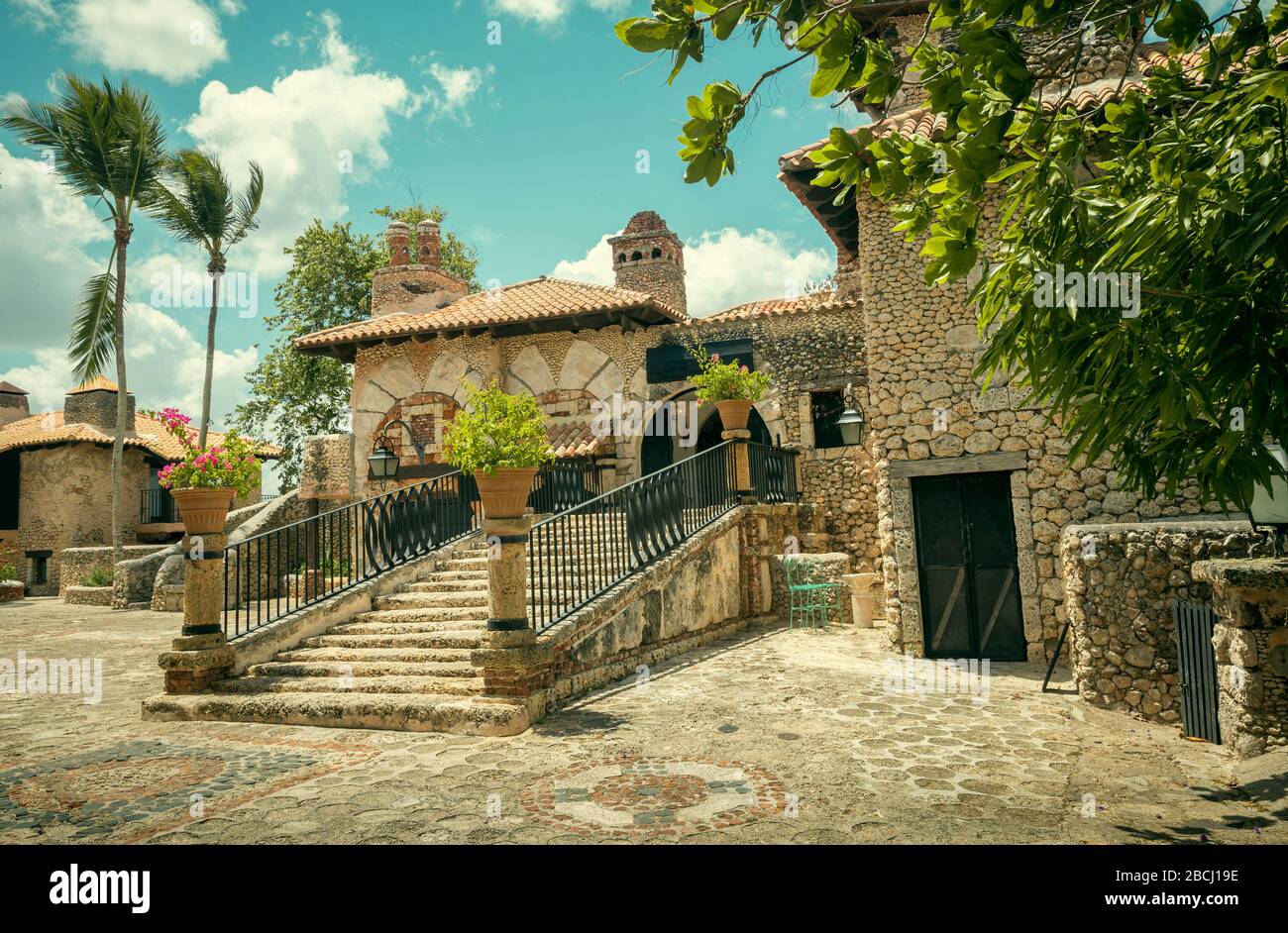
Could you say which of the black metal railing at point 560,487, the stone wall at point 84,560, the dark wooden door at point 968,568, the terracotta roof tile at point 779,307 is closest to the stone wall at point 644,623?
the dark wooden door at point 968,568

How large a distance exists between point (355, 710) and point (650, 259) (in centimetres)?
1426

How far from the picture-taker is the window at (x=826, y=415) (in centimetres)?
1298

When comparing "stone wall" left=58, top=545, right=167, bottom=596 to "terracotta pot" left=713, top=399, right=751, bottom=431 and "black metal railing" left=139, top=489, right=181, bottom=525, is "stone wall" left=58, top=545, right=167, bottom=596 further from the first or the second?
"terracotta pot" left=713, top=399, right=751, bottom=431

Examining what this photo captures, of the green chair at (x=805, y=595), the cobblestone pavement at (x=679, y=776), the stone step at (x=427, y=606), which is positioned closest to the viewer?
the cobblestone pavement at (x=679, y=776)

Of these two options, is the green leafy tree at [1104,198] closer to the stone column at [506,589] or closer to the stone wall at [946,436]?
the stone column at [506,589]

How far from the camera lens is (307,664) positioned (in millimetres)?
7062

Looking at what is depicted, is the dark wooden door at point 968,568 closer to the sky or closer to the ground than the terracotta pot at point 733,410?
closer to the ground

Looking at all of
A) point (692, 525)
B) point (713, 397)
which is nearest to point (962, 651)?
point (692, 525)

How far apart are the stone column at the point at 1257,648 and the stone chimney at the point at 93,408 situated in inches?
1045

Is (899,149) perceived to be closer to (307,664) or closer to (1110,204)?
(1110,204)

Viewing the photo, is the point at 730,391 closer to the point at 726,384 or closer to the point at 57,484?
the point at 726,384

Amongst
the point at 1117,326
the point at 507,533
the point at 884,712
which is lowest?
the point at 884,712

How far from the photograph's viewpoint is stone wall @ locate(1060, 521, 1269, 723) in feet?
18.2

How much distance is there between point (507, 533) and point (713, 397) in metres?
5.21
